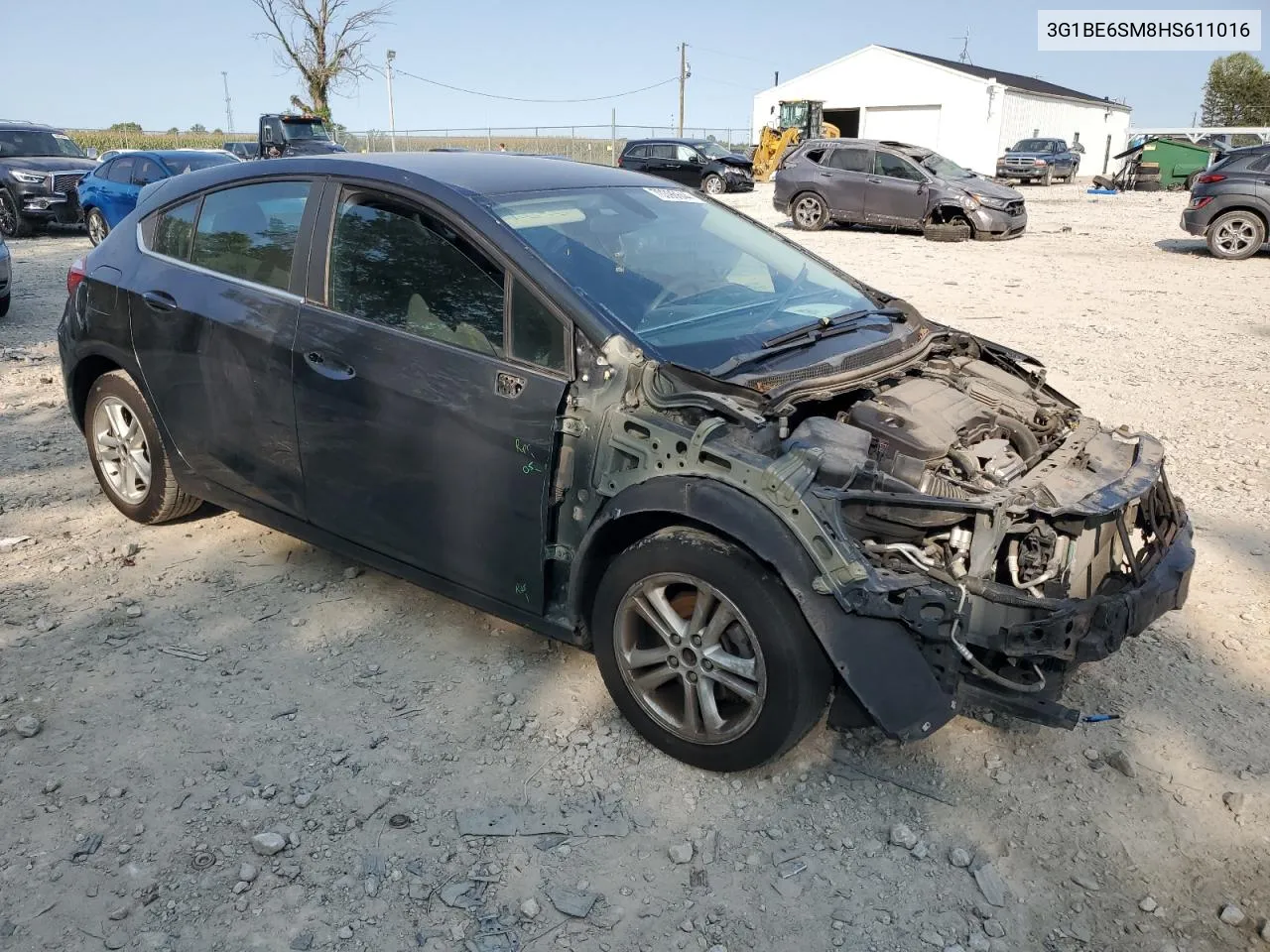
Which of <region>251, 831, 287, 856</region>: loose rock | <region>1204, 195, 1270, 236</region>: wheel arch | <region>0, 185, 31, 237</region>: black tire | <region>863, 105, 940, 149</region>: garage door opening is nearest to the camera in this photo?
<region>251, 831, 287, 856</region>: loose rock

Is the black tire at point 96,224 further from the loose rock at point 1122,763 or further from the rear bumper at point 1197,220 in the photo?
the rear bumper at point 1197,220

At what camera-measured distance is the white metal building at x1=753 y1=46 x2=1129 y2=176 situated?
38.4 meters

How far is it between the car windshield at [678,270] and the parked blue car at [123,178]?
499 inches

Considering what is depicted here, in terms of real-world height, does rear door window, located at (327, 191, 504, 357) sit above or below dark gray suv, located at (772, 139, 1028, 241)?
below

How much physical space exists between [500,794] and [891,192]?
16.6 metres

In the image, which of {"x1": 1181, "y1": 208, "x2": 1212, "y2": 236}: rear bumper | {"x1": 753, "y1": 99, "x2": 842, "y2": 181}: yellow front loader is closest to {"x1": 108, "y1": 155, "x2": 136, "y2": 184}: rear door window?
{"x1": 1181, "y1": 208, "x2": 1212, "y2": 236}: rear bumper

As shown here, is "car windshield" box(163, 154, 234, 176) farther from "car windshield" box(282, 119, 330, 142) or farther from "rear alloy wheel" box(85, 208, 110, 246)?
"car windshield" box(282, 119, 330, 142)

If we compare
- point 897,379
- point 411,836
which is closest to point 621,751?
point 411,836

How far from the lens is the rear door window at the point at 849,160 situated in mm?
17984

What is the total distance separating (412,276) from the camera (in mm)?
3449

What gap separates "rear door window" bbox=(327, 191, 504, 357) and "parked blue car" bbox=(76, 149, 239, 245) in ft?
40.9

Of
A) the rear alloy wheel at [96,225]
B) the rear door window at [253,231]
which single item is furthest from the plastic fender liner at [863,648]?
the rear alloy wheel at [96,225]

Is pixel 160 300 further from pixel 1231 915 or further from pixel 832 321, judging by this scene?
pixel 1231 915

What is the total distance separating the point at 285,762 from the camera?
3.11m
